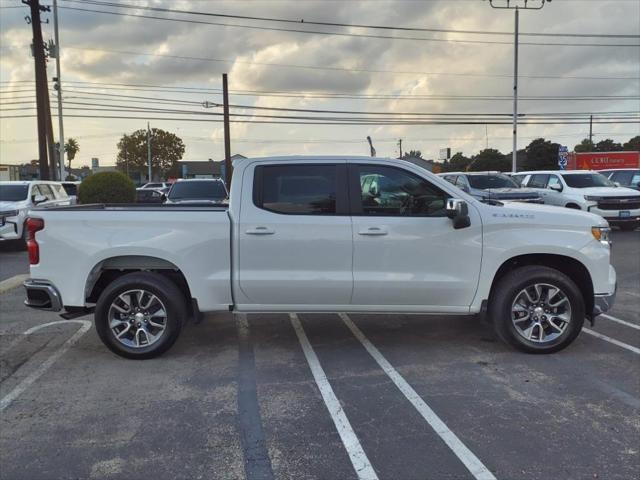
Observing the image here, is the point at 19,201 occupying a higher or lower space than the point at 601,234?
higher

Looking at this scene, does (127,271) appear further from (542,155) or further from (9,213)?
(542,155)

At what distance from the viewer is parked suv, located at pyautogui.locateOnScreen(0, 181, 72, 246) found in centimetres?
1315

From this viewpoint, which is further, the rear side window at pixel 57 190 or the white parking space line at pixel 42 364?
the rear side window at pixel 57 190

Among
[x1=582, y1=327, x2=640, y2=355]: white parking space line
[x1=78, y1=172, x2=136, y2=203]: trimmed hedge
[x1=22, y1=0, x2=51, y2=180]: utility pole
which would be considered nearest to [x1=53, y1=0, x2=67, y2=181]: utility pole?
[x1=22, y1=0, x2=51, y2=180]: utility pole

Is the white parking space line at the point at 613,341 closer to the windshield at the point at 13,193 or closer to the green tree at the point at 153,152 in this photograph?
the windshield at the point at 13,193

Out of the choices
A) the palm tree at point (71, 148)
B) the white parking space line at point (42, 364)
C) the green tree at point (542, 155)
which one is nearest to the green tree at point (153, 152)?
the palm tree at point (71, 148)

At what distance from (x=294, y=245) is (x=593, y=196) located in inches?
485

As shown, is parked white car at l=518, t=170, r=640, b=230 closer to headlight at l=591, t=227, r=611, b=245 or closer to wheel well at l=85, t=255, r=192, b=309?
headlight at l=591, t=227, r=611, b=245

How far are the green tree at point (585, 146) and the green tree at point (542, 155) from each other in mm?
18561

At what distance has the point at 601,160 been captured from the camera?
3791cm

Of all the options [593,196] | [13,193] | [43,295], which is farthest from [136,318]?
[593,196]

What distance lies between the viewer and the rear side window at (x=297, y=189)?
5.18 meters

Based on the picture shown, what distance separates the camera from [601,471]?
10.6 ft

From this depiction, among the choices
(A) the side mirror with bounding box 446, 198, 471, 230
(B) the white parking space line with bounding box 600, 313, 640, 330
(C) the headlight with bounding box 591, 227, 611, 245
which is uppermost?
(A) the side mirror with bounding box 446, 198, 471, 230
